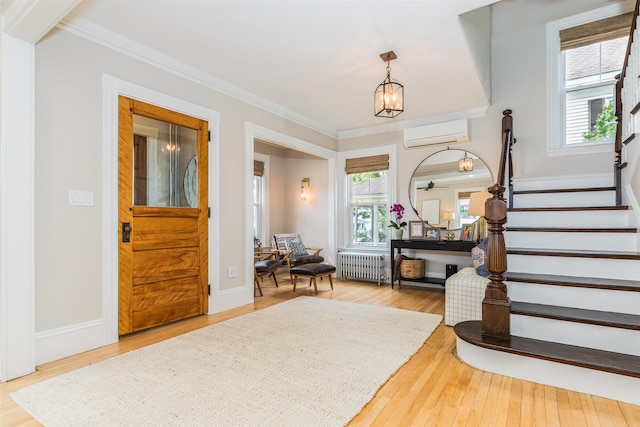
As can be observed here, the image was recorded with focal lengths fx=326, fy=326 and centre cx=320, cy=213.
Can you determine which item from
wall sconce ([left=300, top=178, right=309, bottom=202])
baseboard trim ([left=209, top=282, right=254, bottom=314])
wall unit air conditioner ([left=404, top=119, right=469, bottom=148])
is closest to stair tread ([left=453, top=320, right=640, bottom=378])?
baseboard trim ([left=209, top=282, right=254, bottom=314])

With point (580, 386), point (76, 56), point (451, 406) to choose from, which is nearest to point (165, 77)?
point (76, 56)

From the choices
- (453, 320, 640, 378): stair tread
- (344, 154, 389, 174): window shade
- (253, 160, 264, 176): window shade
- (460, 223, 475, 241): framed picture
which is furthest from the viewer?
(253, 160, 264, 176): window shade

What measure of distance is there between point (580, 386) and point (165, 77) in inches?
162

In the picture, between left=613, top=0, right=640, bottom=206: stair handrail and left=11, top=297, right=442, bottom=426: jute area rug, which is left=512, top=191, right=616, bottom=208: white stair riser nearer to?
left=613, top=0, right=640, bottom=206: stair handrail

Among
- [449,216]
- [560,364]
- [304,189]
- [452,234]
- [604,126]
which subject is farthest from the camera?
[304,189]

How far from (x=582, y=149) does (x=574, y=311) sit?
278 cm

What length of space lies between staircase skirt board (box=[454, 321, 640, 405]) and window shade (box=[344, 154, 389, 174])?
3581 mm

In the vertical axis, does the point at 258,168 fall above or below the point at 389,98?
below

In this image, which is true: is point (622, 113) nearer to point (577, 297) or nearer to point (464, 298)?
point (577, 297)

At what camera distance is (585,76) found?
419 cm

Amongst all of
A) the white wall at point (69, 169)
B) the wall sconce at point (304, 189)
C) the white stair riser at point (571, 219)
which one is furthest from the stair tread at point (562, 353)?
the wall sconce at point (304, 189)

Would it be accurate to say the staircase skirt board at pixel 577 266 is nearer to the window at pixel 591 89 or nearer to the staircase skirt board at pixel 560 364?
the staircase skirt board at pixel 560 364

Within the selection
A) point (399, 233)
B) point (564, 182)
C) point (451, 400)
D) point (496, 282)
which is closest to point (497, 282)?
point (496, 282)

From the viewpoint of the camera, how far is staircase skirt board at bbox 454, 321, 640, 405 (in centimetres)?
185
